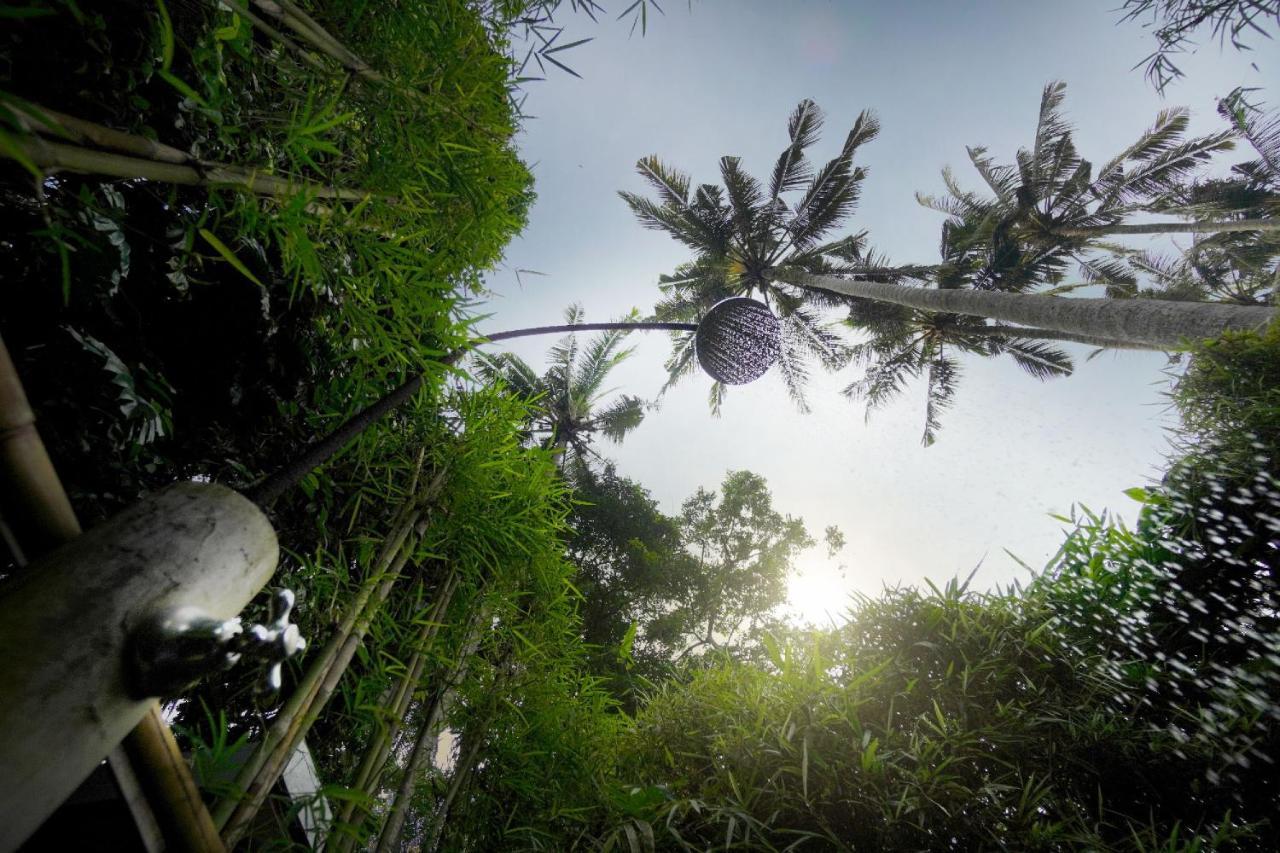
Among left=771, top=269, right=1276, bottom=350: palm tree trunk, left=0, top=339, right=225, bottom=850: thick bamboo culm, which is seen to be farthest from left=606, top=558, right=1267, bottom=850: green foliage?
left=771, top=269, right=1276, bottom=350: palm tree trunk

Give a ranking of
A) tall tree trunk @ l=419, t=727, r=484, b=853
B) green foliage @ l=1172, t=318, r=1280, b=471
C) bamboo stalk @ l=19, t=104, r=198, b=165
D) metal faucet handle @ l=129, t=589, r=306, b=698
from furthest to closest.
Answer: green foliage @ l=1172, t=318, r=1280, b=471
tall tree trunk @ l=419, t=727, r=484, b=853
bamboo stalk @ l=19, t=104, r=198, b=165
metal faucet handle @ l=129, t=589, r=306, b=698

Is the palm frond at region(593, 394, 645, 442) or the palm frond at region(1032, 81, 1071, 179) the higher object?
the palm frond at region(1032, 81, 1071, 179)

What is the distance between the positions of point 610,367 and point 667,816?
857 centimetres

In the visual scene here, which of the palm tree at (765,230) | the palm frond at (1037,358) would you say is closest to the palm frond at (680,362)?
the palm tree at (765,230)

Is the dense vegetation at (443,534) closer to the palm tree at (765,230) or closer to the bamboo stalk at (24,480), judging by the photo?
the bamboo stalk at (24,480)

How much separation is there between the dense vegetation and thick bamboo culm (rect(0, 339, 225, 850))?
0.35 metres

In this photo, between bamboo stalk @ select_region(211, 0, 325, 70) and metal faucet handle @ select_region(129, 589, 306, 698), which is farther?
bamboo stalk @ select_region(211, 0, 325, 70)

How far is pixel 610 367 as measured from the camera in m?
9.92

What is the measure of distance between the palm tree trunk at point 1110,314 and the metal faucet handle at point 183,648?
464cm

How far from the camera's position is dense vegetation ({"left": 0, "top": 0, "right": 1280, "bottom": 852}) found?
4.00 ft

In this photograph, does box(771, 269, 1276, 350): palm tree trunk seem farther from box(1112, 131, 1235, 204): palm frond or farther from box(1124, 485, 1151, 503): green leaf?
box(1112, 131, 1235, 204): palm frond

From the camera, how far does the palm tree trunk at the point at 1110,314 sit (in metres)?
3.74

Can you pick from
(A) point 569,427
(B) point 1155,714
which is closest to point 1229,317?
(B) point 1155,714

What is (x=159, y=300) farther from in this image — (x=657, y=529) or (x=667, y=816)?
(x=657, y=529)
